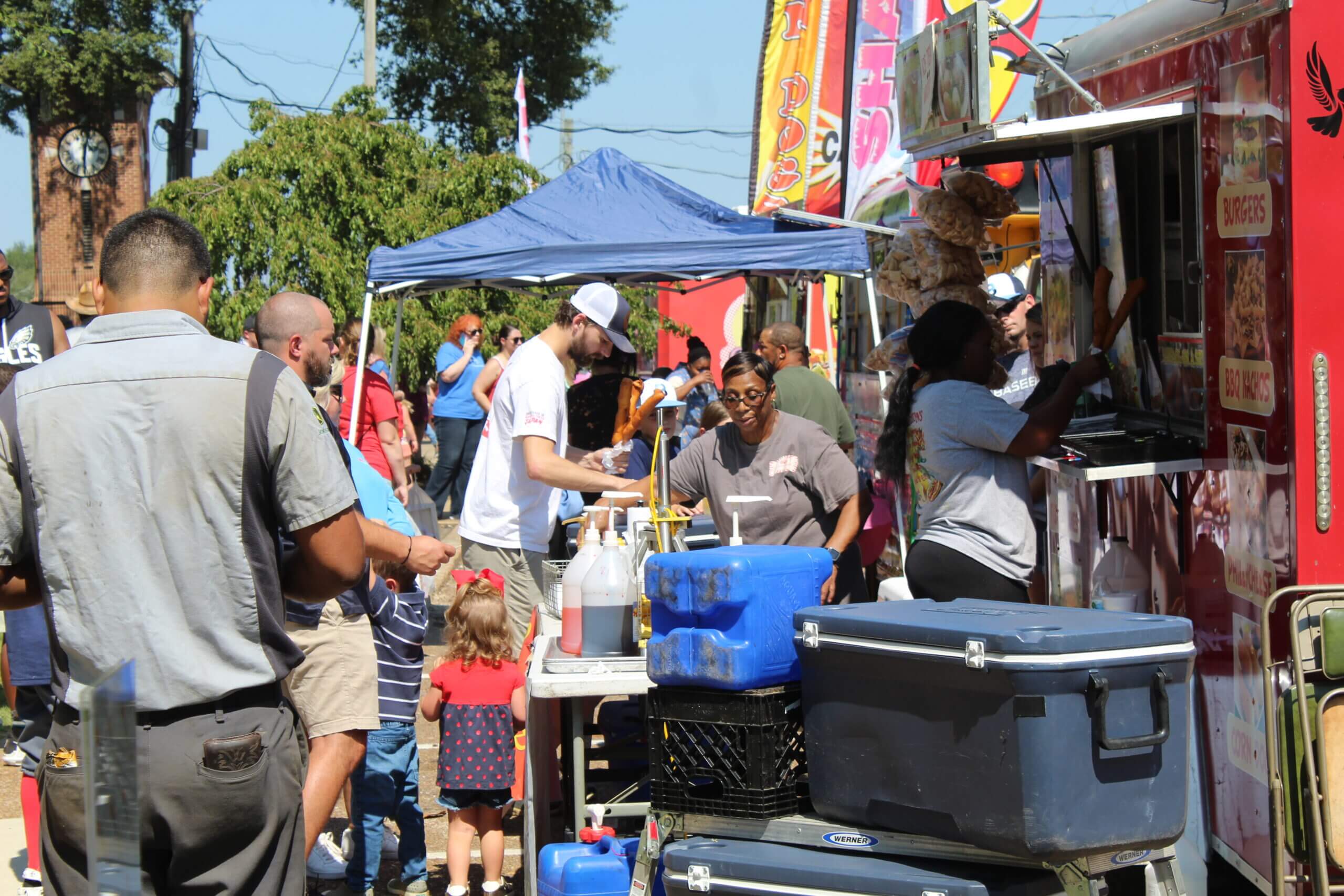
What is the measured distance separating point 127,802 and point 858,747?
169 cm

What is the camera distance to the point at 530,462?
567 cm

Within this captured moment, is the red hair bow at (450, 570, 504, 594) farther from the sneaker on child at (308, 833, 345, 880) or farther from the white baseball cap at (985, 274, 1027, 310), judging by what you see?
the white baseball cap at (985, 274, 1027, 310)

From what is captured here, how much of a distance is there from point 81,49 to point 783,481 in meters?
31.0

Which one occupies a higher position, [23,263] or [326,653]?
[23,263]

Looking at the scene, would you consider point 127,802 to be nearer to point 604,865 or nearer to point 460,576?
point 604,865

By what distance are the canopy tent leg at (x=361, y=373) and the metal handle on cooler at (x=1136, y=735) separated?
6.29 metres

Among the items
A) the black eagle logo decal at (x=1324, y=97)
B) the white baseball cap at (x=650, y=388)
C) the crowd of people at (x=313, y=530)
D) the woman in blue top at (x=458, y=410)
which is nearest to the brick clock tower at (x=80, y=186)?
the woman in blue top at (x=458, y=410)

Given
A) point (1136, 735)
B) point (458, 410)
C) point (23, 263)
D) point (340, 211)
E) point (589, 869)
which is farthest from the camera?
point (23, 263)

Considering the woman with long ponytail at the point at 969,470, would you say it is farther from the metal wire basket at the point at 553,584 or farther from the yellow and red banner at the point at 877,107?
the yellow and red banner at the point at 877,107

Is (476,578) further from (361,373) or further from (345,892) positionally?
(361,373)

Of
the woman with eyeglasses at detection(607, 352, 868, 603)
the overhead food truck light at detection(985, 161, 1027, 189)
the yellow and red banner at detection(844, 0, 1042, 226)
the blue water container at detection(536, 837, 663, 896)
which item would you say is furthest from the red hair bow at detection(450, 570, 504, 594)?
the yellow and red banner at detection(844, 0, 1042, 226)

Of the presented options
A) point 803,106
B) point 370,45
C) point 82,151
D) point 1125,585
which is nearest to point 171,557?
point 1125,585

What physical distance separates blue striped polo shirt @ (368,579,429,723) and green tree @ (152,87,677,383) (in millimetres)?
10399

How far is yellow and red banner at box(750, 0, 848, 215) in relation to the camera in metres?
11.3
